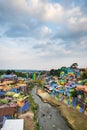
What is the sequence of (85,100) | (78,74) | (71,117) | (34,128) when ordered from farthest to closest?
(78,74)
(85,100)
(71,117)
(34,128)

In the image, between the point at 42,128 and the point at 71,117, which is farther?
the point at 71,117

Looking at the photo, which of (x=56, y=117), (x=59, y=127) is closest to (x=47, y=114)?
(x=56, y=117)

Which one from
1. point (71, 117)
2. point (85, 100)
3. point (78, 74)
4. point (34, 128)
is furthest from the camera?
point (78, 74)

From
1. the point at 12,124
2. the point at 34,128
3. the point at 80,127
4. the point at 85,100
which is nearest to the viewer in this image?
the point at 12,124

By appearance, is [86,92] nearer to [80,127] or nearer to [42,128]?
[80,127]

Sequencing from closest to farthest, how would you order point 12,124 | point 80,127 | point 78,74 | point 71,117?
point 12,124
point 80,127
point 71,117
point 78,74

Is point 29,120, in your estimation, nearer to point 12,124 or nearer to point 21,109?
point 21,109

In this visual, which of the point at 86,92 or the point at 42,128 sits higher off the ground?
the point at 86,92

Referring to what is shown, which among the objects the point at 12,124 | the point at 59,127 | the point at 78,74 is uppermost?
the point at 78,74

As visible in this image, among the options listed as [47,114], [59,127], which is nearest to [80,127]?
[59,127]
